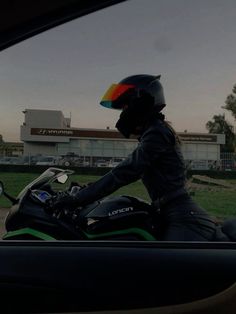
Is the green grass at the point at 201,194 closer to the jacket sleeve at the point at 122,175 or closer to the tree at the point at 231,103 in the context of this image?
the jacket sleeve at the point at 122,175

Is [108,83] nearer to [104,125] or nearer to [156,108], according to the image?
[104,125]

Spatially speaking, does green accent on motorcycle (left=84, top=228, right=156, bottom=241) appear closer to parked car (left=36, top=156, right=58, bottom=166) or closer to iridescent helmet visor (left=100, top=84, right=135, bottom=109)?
parked car (left=36, top=156, right=58, bottom=166)

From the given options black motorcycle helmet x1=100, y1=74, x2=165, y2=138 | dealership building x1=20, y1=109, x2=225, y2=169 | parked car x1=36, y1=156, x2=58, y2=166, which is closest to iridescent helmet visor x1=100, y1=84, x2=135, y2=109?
black motorcycle helmet x1=100, y1=74, x2=165, y2=138

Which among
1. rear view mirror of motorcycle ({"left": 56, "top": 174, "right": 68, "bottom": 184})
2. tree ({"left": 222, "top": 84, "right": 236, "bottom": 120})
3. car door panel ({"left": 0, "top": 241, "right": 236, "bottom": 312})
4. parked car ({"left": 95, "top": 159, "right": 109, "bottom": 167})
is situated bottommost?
car door panel ({"left": 0, "top": 241, "right": 236, "bottom": 312})

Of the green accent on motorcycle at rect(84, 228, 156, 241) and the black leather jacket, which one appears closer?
the green accent on motorcycle at rect(84, 228, 156, 241)

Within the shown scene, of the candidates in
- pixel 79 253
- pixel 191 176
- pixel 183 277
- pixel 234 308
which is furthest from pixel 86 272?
pixel 191 176

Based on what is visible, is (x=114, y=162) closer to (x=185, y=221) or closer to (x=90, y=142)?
(x=90, y=142)

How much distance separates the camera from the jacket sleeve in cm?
208

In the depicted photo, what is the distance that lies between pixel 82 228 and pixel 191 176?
1.76ft

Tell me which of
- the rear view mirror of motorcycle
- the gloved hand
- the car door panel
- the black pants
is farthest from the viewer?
the rear view mirror of motorcycle

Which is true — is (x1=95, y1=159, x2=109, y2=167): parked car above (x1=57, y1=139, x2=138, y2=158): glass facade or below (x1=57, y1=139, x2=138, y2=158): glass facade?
below

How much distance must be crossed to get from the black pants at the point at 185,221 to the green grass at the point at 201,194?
45mm

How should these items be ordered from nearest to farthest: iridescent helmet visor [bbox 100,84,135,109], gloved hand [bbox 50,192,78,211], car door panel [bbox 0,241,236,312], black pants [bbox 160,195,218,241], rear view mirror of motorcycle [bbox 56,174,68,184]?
car door panel [bbox 0,241,236,312] < black pants [bbox 160,195,218,241] < iridescent helmet visor [bbox 100,84,135,109] < gloved hand [bbox 50,192,78,211] < rear view mirror of motorcycle [bbox 56,174,68,184]

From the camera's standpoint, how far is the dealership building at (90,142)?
83.1 inches
